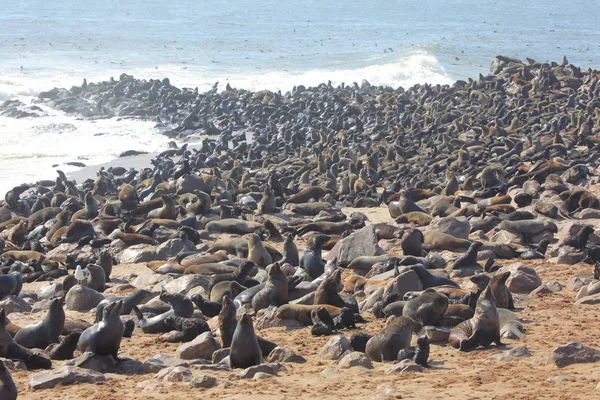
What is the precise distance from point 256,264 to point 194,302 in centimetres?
215

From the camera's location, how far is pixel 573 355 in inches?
256

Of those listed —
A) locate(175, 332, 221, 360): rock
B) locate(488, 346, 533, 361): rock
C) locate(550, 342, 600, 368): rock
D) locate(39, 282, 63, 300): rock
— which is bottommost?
locate(39, 282, 63, 300): rock

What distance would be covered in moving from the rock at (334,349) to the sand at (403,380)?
0.09 metres

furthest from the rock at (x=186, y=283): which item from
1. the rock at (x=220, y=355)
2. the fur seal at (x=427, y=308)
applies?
the fur seal at (x=427, y=308)

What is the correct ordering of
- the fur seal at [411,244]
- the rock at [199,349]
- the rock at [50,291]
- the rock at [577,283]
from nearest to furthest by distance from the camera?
1. the rock at [199,349]
2. the rock at [577,283]
3. the rock at [50,291]
4. the fur seal at [411,244]

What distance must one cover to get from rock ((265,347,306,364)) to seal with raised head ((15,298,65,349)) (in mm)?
1924

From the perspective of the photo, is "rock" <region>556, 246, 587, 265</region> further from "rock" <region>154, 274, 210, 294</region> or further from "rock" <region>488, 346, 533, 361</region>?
"rock" <region>154, 274, 210, 294</region>

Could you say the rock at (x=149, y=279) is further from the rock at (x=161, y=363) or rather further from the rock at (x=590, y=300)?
the rock at (x=590, y=300)

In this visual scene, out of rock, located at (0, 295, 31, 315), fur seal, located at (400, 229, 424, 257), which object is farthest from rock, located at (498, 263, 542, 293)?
rock, located at (0, 295, 31, 315)

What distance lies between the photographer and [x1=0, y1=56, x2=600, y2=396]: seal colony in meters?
7.44

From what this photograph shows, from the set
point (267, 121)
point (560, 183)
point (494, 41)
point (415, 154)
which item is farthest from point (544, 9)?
point (560, 183)

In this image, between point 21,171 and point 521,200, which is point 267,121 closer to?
point 21,171

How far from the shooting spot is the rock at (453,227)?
39.2 ft

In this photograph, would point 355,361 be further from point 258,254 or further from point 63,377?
point 258,254
